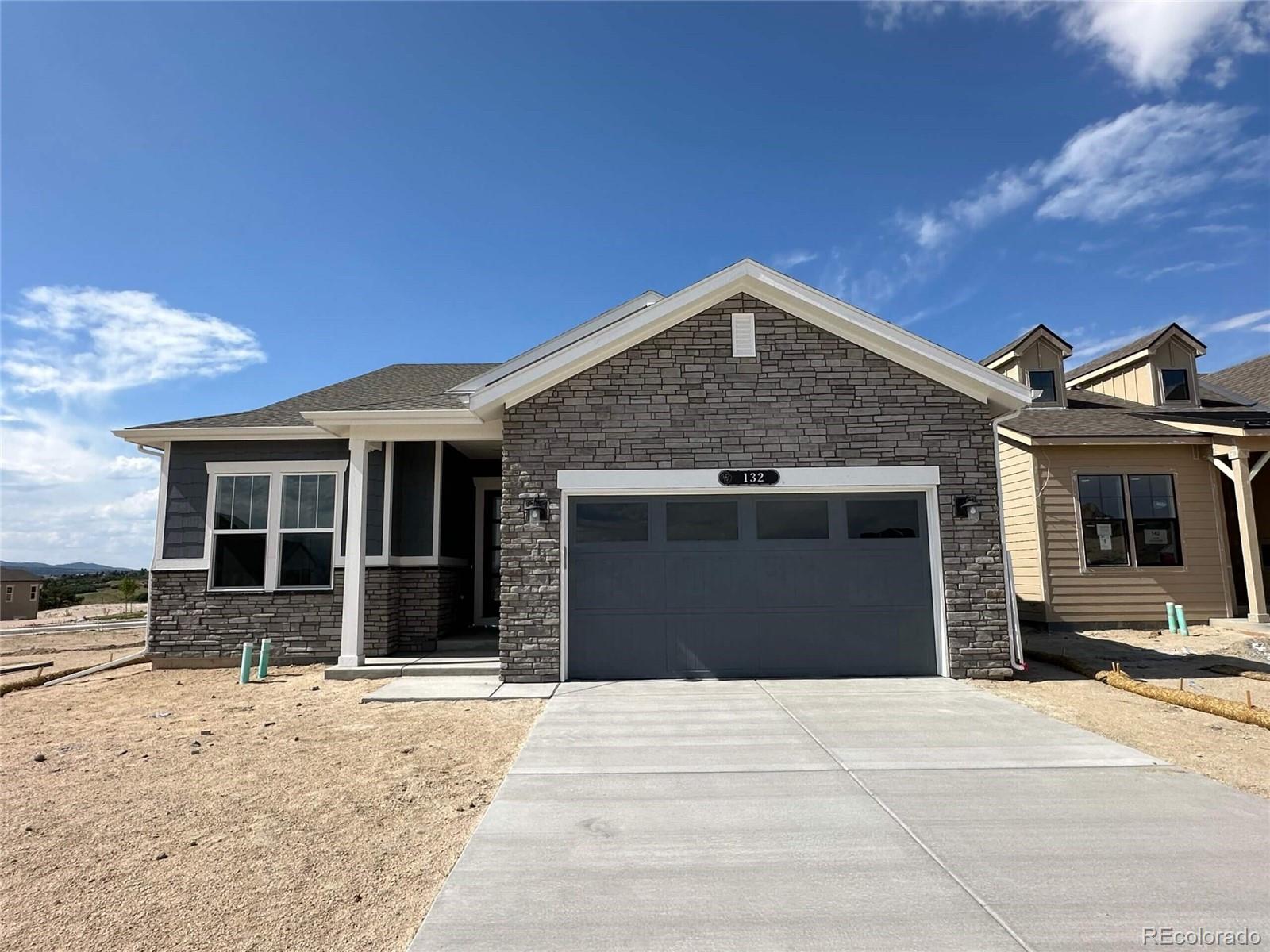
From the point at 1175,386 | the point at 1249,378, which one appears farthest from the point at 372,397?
the point at 1249,378

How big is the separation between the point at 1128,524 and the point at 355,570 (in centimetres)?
1361

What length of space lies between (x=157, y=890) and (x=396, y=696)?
4528 millimetres

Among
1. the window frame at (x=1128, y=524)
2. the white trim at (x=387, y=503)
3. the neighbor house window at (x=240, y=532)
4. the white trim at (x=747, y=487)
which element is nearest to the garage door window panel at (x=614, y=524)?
the white trim at (x=747, y=487)

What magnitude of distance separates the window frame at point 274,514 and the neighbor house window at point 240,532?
26 mm

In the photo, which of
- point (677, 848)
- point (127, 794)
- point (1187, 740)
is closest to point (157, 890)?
point (127, 794)

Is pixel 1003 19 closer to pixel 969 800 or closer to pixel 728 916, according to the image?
pixel 969 800

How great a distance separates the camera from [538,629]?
862cm

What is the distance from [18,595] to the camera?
93.8 ft

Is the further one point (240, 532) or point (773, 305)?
point (240, 532)

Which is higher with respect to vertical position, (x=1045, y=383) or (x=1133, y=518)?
(x=1045, y=383)

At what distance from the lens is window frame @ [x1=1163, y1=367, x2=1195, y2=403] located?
1532cm

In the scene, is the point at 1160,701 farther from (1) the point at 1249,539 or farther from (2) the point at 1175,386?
(2) the point at 1175,386

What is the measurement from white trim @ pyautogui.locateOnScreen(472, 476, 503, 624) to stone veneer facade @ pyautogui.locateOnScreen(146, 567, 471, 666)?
2414 millimetres

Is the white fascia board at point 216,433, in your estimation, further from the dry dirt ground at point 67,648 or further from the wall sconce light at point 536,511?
the wall sconce light at point 536,511
